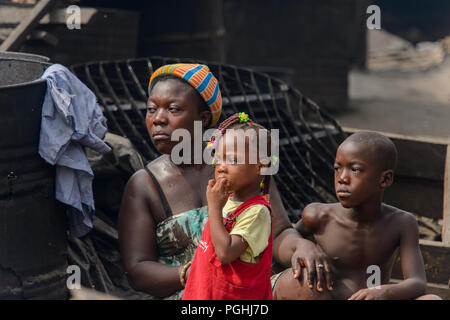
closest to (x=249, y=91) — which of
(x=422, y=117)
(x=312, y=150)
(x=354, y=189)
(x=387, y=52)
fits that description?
(x=312, y=150)

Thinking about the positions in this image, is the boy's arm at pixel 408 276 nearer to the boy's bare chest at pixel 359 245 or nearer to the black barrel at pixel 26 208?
the boy's bare chest at pixel 359 245

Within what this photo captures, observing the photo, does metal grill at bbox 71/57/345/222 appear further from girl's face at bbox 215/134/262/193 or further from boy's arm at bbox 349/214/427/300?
girl's face at bbox 215/134/262/193

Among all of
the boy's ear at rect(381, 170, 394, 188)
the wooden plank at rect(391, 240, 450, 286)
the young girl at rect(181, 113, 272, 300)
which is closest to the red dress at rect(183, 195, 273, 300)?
the young girl at rect(181, 113, 272, 300)

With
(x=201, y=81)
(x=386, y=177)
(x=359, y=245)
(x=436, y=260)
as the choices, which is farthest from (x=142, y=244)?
(x=436, y=260)

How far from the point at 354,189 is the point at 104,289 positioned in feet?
4.57

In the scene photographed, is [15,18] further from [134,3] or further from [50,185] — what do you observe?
[50,185]

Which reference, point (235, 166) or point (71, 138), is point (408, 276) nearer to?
point (235, 166)

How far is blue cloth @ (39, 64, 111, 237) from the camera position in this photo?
2.86 meters

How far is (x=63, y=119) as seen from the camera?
115 inches

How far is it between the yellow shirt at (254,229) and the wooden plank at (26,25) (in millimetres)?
3096

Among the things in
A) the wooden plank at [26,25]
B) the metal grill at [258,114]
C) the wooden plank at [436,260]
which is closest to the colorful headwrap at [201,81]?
the metal grill at [258,114]

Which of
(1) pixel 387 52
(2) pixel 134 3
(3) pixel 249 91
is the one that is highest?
(1) pixel 387 52

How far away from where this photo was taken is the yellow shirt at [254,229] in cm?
229

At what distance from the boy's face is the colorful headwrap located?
633mm
